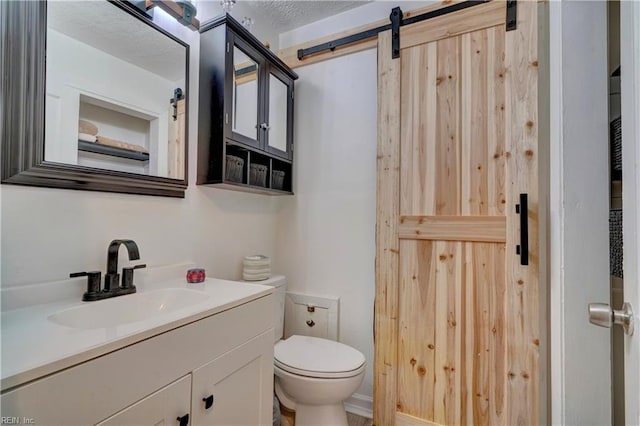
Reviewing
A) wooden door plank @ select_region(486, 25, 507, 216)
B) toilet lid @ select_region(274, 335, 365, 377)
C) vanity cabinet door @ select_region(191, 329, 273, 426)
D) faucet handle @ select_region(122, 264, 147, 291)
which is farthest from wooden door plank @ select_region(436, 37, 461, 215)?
faucet handle @ select_region(122, 264, 147, 291)

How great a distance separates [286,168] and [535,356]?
64.1 inches

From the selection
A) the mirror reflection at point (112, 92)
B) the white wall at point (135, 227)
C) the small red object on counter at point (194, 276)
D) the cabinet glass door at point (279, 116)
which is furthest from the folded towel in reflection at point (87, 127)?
the cabinet glass door at point (279, 116)

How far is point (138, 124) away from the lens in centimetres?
125

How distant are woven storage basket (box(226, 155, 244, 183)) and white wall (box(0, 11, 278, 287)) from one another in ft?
0.50

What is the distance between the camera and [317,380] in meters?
1.33

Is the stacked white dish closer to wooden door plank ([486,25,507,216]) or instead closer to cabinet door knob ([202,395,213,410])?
cabinet door knob ([202,395,213,410])

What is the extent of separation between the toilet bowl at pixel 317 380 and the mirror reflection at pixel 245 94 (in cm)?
117

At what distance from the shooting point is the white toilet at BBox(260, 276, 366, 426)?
1.34m

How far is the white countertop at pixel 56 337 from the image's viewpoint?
1.88ft

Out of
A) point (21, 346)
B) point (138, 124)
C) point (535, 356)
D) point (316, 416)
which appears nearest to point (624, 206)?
point (535, 356)

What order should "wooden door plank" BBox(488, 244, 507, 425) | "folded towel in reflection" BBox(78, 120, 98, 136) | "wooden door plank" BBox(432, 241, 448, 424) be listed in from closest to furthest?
1. "folded towel in reflection" BBox(78, 120, 98, 136)
2. "wooden door plank" BBox(488, 244, 507, 425)
3. "wooden door plank" BBox(432, 241, 448, 424)

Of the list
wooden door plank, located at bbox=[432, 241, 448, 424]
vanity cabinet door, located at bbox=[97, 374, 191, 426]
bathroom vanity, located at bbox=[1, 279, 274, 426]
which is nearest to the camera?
bathroom vanity, located at bbox=[1, 279, 274, 426]

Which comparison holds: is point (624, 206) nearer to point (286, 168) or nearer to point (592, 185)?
point (592, 185)

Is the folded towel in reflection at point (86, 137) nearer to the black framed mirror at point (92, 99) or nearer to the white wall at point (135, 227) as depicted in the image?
the black framed mirror at point (92, 99)
